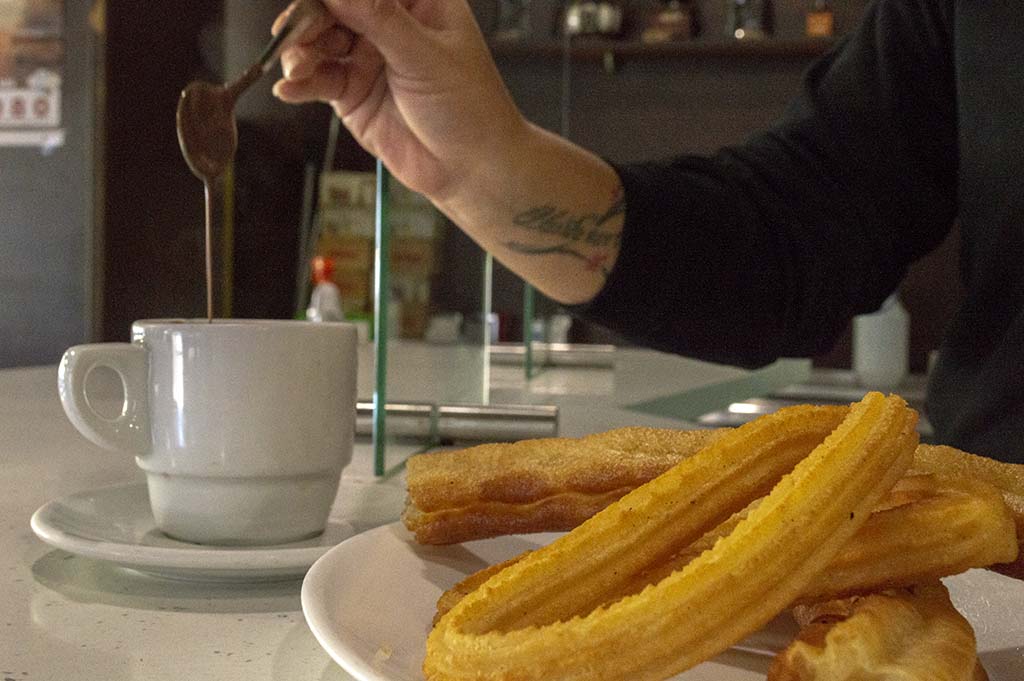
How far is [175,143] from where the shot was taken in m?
2.85

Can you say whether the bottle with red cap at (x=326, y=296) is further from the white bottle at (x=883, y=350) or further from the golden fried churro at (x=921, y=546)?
the golden fried churro at (x=921, y=546)

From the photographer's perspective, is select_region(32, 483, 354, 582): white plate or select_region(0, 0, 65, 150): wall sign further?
select_region(0, 0, 65, 150): wall sign


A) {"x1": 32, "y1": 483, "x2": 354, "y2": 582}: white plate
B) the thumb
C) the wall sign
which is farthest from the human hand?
the wall sign

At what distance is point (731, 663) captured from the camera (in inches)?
13.3

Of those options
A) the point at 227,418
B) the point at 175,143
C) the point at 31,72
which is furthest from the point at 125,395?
the point at 31,72

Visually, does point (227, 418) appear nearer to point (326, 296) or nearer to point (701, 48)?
point (326, 296)

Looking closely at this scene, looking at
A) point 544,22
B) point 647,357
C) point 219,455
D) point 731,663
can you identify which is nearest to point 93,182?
point 544,22

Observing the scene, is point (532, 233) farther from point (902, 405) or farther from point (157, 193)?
point (157, 193)

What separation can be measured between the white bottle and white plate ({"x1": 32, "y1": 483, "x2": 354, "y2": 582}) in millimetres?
2016

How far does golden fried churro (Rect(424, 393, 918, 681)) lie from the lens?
0.85 ft

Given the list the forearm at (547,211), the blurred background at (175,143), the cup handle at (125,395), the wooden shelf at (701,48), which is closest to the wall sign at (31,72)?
the blurred background at (175,143)

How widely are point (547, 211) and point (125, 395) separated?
46 centimetres

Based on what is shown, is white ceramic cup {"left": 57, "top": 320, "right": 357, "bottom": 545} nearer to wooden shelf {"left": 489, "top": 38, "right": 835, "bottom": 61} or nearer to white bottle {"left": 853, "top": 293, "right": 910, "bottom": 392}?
white bottle {"left": 853, "top": 293, "right": 910, "bottom": 392}

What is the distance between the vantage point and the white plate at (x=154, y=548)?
42cm
